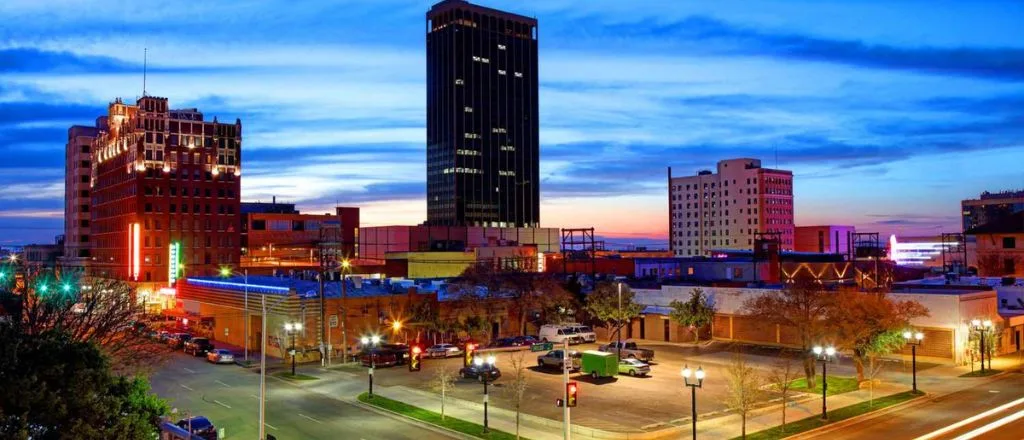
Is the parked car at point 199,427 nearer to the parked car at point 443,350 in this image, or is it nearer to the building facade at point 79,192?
the parked car at point 443,350

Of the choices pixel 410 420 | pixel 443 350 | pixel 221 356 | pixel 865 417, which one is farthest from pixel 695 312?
pixel 221 356

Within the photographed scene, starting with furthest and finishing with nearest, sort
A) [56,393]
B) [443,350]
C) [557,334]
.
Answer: [557,334] → [443,350] → [56,393]

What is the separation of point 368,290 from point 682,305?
28.1m

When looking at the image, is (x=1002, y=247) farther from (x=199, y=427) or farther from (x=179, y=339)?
(x=199, y=427)

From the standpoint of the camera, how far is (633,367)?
54406 mm

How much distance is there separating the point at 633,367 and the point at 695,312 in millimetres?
16938

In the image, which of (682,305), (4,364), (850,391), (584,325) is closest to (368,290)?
(584,325)

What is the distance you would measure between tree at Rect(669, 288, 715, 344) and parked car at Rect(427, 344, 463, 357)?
19361 millimetres

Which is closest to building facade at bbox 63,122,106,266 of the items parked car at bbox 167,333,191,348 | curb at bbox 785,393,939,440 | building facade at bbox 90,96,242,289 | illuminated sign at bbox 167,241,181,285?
building facade at bbox 90,96,242,289

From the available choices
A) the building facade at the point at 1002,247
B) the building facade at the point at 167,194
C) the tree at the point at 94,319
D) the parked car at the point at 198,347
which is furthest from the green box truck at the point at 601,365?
the building facade at the point at 167,194

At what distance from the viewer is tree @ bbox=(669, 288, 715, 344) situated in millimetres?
69312

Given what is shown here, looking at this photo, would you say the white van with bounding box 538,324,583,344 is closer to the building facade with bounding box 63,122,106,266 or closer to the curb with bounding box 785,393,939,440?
the curb with bounding box 785,393,939,440

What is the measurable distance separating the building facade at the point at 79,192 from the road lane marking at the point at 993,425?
6266 inches

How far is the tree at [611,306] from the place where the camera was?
71.8 meters
